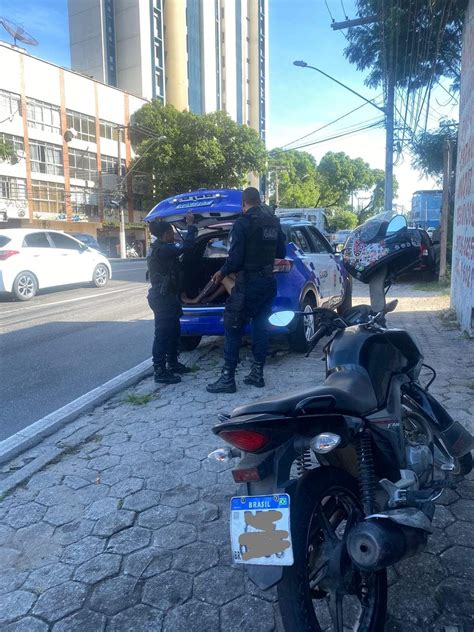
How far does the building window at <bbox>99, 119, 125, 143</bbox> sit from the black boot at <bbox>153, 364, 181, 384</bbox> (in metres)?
42.5

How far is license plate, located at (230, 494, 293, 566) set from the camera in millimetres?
1681

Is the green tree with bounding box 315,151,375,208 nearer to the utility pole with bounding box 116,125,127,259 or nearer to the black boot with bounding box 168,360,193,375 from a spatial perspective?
the utility pole with bounding box 116,125,127,259

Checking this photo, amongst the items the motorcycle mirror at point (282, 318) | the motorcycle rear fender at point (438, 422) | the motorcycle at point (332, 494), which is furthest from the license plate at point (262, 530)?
the motorcycle rear fender at point (438, 422)

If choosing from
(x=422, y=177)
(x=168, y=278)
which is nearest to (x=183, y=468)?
(x=168, y=278)

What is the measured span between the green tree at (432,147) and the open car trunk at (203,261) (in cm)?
1290

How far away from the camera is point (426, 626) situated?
2.08 m

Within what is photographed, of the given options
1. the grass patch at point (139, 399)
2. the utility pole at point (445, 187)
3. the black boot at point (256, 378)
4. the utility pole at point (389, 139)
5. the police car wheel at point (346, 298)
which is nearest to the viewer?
the grass patch at point (139, 399)

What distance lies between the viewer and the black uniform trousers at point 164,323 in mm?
5453

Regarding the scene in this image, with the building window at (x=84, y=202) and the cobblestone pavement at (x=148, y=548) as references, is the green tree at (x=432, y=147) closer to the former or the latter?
the cobblestone pavement at (x=148, y=548)

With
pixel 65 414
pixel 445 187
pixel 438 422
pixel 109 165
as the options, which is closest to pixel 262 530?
pixel 438 422

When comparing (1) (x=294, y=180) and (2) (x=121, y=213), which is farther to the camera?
(1) (x=294, y=180)

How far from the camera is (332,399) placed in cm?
188

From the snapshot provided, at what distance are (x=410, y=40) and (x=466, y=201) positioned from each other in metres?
8.07

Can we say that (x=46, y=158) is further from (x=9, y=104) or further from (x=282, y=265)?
(x=282, y=265)
